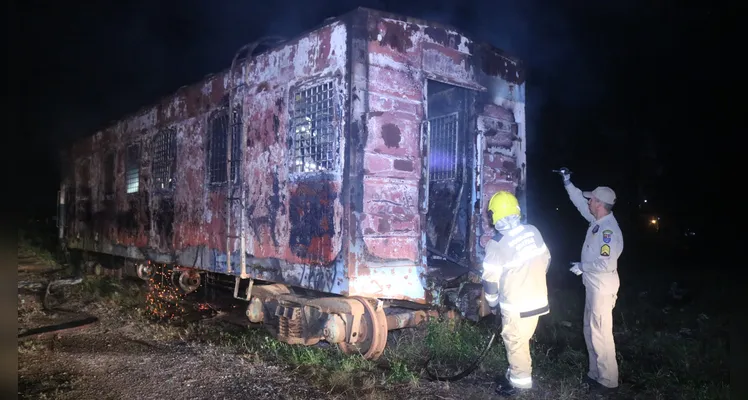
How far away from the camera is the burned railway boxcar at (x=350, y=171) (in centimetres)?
449

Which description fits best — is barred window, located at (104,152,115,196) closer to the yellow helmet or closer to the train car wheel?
the train car wheel

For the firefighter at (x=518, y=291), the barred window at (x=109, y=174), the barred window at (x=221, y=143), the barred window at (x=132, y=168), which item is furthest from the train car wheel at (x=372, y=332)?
the barred window at (x=109, y=174)

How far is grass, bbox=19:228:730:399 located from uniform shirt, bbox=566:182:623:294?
94 centimetres

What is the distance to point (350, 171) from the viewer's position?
174 inches

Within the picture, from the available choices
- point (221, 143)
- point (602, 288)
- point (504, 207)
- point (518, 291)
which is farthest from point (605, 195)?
point (221, 143)

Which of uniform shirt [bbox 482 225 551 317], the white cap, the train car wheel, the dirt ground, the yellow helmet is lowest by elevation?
the dirt ground

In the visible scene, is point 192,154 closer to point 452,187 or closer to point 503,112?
point 452,187

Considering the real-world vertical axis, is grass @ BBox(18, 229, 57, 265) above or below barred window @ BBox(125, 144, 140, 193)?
below

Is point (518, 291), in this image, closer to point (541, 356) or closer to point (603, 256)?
point (603, 256)

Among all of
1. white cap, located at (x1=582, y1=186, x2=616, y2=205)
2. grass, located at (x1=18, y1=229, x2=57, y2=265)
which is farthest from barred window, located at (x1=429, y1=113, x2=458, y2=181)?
grass, located at (x1=18, y1=229, x2=57, y2=265)

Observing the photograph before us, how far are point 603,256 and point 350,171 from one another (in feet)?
8.24

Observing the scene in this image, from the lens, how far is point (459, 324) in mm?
5730

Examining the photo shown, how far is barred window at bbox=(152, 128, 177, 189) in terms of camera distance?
779cm

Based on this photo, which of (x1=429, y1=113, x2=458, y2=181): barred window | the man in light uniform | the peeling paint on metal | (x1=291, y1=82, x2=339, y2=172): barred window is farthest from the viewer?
(x1=429, y1=113, x2=458, y2=181): barred window
